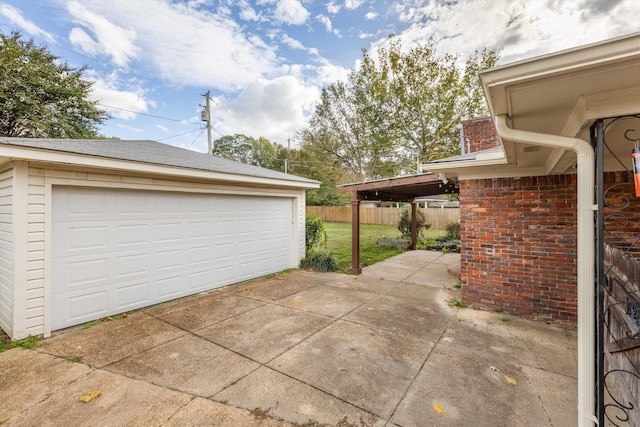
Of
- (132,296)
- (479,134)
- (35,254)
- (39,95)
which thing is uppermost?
(39,95)

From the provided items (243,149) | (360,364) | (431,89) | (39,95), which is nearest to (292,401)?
(360,364)

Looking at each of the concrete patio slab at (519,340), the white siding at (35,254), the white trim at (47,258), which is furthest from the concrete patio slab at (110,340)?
the concrete patio slab at (519,340)

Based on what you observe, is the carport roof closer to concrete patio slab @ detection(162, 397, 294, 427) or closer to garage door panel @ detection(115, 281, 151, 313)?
concrete patio slab @ detection(162, 397, 294, 427)

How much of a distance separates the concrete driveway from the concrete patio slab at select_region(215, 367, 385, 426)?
1 cm

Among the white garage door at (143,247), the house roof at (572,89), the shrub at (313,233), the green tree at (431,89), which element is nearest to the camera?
the house roof at (572,89)

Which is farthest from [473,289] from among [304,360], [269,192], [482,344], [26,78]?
[26,78]

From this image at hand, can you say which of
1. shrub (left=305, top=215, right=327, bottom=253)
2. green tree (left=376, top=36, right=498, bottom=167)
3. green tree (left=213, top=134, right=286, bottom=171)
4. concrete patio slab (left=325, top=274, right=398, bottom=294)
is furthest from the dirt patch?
green tree (left=213, top=134, right=286, bottom=171)

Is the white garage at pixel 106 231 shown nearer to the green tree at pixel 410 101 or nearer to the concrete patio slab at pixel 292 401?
the concrete patio slab at pixel 292 401

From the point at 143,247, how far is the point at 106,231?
Answer: 24.4 inches

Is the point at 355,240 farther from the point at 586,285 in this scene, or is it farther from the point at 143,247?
the point at 586,285

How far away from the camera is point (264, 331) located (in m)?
3.91

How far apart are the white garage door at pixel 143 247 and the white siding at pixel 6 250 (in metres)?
0.43

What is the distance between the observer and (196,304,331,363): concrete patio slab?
341cm

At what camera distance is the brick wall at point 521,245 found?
416 cm
